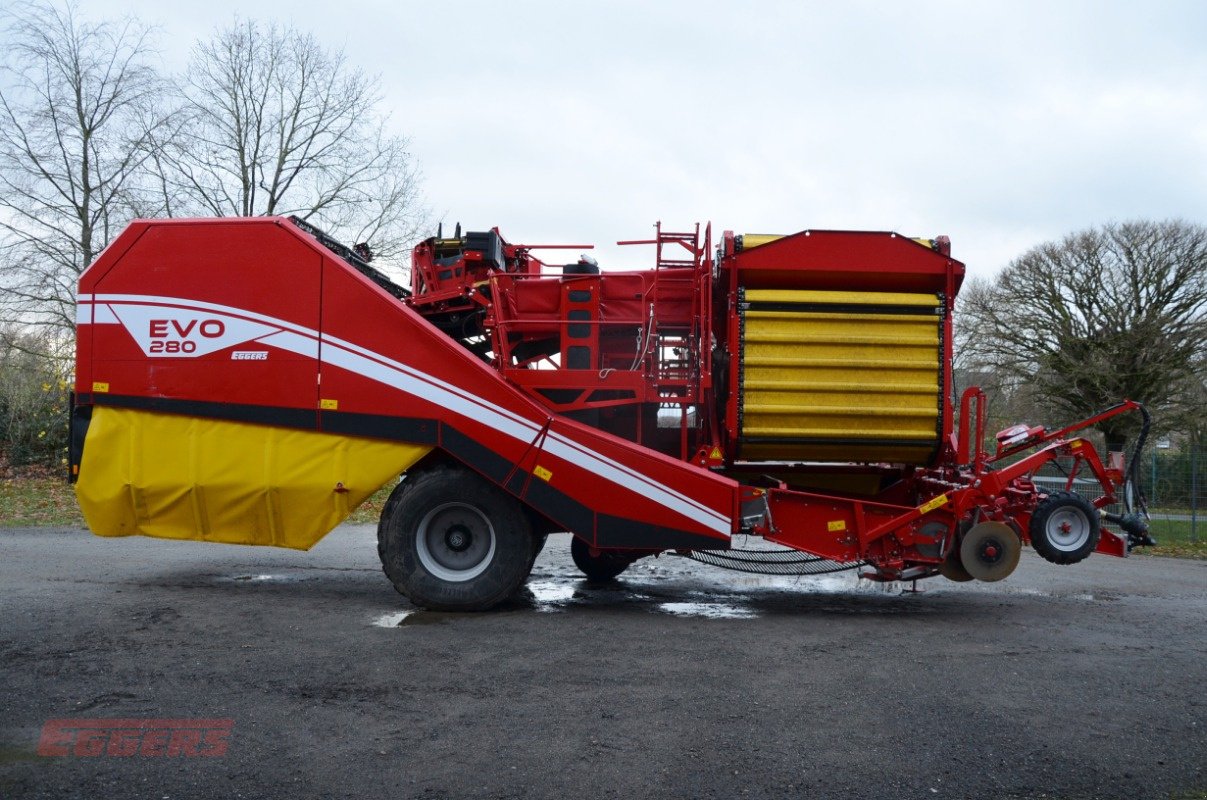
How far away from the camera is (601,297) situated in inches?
319

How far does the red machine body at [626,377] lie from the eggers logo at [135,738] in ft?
10.5

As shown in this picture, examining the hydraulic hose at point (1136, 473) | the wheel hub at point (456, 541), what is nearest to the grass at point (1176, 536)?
the hydraulic hose at point (1136, 473)

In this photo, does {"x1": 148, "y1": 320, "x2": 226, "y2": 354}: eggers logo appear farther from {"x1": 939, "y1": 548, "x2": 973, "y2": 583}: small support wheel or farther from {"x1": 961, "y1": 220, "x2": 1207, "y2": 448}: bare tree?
{"x1": 961, "y1": 220, "x2": 1207, "y2": 448}: bare tree

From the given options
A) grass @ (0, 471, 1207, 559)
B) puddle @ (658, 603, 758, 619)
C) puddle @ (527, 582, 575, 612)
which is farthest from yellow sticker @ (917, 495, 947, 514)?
grass @ (0, 471, 1207, 559)

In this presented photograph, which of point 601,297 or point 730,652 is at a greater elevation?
point 601,297

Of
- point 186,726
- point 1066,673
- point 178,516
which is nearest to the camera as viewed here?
point 186,726

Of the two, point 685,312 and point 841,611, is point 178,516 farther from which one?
point 841,611

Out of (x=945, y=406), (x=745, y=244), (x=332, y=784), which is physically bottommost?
(x=332, y=784)

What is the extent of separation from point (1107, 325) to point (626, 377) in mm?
20931

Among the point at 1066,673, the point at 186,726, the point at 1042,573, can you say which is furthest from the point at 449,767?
the point at 1042,573

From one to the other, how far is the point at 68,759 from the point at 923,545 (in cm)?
626

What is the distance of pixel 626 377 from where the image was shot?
25.9ft

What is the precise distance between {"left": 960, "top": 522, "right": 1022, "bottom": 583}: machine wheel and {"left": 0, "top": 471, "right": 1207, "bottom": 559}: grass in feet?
24.8

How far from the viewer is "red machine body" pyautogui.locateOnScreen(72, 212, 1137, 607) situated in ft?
24.9
